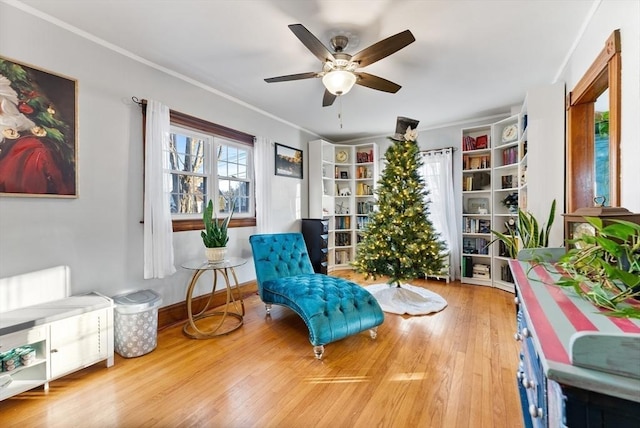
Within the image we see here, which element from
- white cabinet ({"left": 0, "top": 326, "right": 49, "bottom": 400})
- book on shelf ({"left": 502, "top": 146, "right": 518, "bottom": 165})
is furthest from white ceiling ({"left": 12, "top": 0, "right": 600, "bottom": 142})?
white cabinet ({"left": 0, "top": 326, "right": 49, "bottom": 400})

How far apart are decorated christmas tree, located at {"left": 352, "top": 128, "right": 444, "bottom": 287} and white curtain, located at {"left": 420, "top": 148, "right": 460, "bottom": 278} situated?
1.14m

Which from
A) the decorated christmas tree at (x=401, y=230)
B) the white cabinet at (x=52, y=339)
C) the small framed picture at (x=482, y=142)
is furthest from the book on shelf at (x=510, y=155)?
the white cabinet at (x=52, y=339)

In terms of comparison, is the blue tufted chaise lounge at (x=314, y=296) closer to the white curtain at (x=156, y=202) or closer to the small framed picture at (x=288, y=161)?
the white curtain at (x=156, y=202)

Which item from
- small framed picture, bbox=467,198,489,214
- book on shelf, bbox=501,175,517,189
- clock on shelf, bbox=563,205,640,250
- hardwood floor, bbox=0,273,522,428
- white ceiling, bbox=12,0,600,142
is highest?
white ceiling, bbox=12,0,600,142

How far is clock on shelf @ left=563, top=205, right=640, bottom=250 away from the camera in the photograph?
1046 mm

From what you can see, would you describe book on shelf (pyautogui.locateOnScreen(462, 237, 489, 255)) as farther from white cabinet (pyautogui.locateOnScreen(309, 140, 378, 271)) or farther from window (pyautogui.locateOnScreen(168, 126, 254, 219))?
window (pyautogui.locateOnScreen(168, 126, 254, 219))

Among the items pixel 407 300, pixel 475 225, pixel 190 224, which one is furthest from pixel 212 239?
pixel 475 225

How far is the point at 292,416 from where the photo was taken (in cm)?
159

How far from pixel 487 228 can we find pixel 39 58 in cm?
527

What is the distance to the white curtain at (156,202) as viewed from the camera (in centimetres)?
257

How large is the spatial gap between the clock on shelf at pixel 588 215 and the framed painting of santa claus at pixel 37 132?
314 centimetres

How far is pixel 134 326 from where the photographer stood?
219 centimetres

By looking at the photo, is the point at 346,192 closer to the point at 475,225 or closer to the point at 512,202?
the point at 475,225

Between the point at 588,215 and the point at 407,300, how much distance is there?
248 cm
